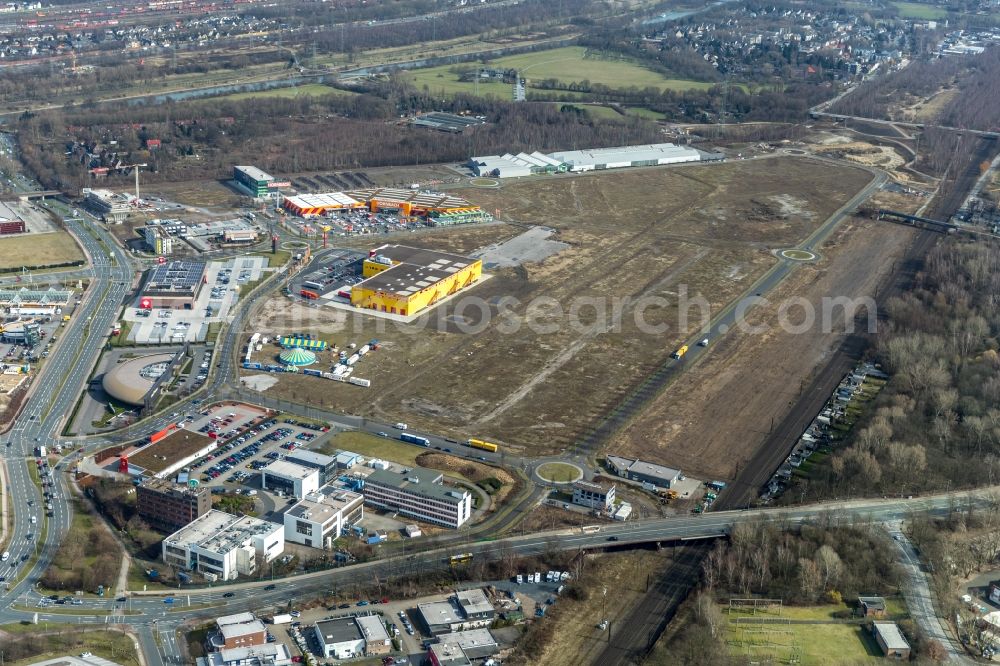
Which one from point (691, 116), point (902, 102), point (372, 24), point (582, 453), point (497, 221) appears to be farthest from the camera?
point (372, 24)

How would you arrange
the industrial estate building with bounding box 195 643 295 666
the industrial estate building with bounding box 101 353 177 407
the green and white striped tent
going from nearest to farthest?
the industrial estate building with bounding box 195 643 295 666
the industrial estate building with bounding box 101 353 177 407
the green and white striped tent

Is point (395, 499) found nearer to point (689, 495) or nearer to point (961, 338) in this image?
point (689, 495)

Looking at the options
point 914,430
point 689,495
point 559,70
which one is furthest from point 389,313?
point 559,70

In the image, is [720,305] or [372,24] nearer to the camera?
[720,305]

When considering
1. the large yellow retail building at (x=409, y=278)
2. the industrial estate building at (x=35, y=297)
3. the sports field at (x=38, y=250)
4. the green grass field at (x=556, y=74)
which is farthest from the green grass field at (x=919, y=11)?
the industrial estate building at (x=35, y=297)

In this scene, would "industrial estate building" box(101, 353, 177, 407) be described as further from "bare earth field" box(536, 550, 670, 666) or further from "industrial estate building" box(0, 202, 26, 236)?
"industrial estate building" box(0, 202, 26, 236)

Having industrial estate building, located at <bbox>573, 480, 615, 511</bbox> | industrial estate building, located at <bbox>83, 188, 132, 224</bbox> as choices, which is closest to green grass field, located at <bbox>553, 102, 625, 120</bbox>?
industrial estate building, located at <bbox>83, 188, 132, 224</bbox>

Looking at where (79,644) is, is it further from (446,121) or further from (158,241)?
(446,121)
